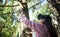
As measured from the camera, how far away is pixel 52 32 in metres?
2.63

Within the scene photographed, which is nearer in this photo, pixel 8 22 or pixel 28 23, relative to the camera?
pixel 28 23

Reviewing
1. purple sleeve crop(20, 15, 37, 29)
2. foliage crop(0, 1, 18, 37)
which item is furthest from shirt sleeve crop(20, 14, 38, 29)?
foliage crop(0, 1, 18, 37)

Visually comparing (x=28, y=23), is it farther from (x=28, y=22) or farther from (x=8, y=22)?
(x=8, y=22)

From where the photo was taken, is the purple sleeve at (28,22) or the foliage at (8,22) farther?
the foliage at (8,22)

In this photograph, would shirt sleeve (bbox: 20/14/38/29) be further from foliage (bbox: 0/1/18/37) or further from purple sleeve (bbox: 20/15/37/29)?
foliage (bbox: 0/1/18/37)

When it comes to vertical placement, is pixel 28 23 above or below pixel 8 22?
above

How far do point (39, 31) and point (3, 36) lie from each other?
9938mm

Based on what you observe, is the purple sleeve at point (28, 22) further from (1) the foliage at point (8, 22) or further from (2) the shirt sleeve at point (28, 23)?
(1) the foliage at point (8, 22)

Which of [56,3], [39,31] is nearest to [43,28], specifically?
[39,31]

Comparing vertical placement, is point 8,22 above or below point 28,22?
below

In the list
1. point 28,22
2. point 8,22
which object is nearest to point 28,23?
point 28,22

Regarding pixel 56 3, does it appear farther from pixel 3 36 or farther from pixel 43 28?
pixel 3 36

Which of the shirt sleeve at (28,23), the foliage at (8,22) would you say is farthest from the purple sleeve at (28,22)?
the foliage at (8,22)

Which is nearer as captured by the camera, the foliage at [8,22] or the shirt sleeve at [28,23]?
the shirt sleeve at [28,23]
